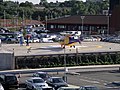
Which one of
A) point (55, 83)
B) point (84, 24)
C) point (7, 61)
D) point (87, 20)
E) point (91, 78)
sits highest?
point (87, 20)

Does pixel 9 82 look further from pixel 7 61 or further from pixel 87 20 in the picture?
pixel 87 20

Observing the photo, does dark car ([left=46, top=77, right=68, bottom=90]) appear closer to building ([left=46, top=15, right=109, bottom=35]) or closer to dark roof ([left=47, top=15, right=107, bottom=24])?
building ([left=46, top=15, right=109, bottom=35])

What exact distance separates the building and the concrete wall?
53317 millimetres

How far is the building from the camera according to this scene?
313ft

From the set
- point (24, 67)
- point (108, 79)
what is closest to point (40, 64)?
point (24, 67)

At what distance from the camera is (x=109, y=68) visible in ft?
138

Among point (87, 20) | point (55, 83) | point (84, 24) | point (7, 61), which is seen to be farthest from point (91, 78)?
point (87, 20)

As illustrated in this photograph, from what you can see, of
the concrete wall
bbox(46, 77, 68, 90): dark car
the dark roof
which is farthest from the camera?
the dark roof

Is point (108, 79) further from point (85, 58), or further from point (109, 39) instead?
point (109, 39)

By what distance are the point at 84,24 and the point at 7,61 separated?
193ft

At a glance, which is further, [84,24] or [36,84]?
[84,24]

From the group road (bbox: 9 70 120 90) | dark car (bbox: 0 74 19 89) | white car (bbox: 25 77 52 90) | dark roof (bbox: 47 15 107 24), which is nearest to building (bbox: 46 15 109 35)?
dark roof (bbox: 47 15 107 24)

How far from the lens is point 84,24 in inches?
3844

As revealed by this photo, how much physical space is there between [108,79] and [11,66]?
10.1m
